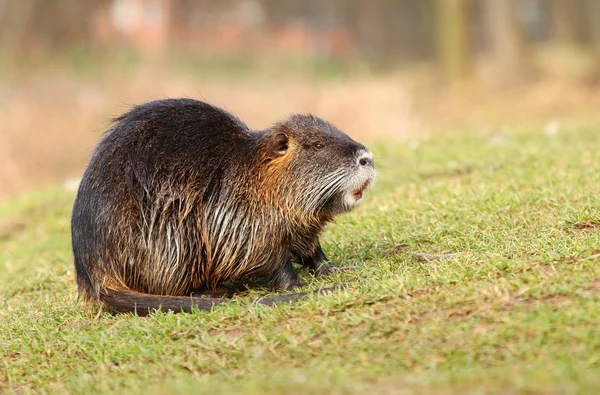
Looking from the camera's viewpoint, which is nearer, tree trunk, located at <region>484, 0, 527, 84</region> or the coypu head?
the coypu head

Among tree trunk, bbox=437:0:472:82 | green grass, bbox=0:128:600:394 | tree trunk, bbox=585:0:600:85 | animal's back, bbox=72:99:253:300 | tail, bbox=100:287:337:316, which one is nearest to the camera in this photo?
green grass, bbox=0:128:600:394

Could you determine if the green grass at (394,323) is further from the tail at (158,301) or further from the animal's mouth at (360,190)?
the animal's mouth at (360,190)

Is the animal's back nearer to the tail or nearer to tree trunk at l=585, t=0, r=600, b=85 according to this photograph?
the tail

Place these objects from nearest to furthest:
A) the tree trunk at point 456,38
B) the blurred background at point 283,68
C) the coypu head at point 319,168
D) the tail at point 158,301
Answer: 1. the tail at point 158,301
2. the coypu head at point 319,168
3. the blurred background at point 283,68
4. the tree trunk at point 456,38

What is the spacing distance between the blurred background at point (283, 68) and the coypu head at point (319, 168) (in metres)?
1.95

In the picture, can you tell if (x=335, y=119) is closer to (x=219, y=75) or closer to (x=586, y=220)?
(x=219, y=75)

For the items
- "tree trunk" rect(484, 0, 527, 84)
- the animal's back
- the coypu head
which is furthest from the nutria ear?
"tree trunk" rect(484, 0, 527, 84)

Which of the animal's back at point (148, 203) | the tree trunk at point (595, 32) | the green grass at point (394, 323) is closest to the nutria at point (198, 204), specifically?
the animal's back at point (148, 203)

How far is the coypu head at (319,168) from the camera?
15.9 ft

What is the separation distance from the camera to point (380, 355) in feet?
12.0

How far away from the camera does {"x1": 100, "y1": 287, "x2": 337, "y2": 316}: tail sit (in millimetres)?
4434

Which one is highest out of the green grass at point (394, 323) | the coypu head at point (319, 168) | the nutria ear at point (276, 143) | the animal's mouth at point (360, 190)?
the nutria ear at point (276, 143)

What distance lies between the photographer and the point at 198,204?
4809 millimetres

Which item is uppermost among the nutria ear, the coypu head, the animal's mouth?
the nutria ear
